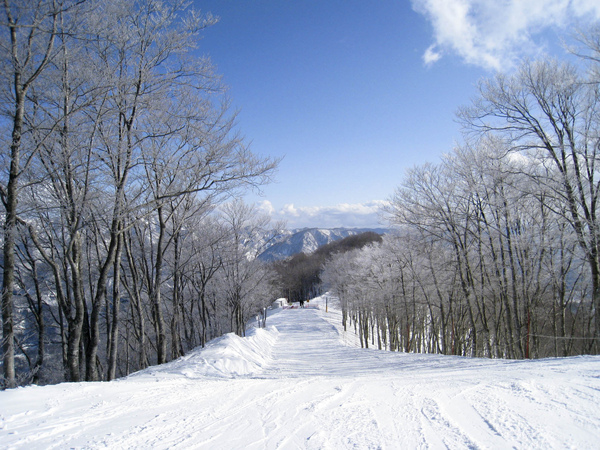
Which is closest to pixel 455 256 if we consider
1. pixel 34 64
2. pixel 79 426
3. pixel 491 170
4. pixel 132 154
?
pixel 491 170

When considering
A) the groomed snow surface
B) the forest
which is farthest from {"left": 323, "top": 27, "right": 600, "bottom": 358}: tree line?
the groomed snow surface

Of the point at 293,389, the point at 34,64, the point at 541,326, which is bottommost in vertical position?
the point at 541,326

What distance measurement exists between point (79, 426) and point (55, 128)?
6148 millimetres

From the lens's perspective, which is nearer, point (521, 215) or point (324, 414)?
point (324, 414)

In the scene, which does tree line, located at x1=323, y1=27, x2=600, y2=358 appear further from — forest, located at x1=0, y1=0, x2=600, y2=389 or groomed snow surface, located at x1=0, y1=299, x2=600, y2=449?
groomed snow surface, located at x1=0, y1=299, x2=600, y2=449

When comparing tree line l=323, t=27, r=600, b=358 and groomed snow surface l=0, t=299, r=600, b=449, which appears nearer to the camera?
groomed snow surface l=0, t=299, r=600, b=449

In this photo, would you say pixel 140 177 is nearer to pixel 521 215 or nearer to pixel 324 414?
pixel 324 414

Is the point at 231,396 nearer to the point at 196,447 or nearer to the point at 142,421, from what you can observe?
the point at 142,421

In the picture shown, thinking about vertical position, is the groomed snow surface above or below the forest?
below

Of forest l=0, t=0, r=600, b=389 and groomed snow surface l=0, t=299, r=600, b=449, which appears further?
forest l=0, t=0, r=600, b=389

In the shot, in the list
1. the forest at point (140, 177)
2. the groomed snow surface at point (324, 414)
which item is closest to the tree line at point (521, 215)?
the forest at point (140, 177)

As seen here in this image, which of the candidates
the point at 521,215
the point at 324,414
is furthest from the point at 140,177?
the point at 521,215

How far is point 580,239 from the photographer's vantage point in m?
9.35

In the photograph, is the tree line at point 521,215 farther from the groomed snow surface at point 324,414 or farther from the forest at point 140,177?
the groomed snow surface at point 324,414
